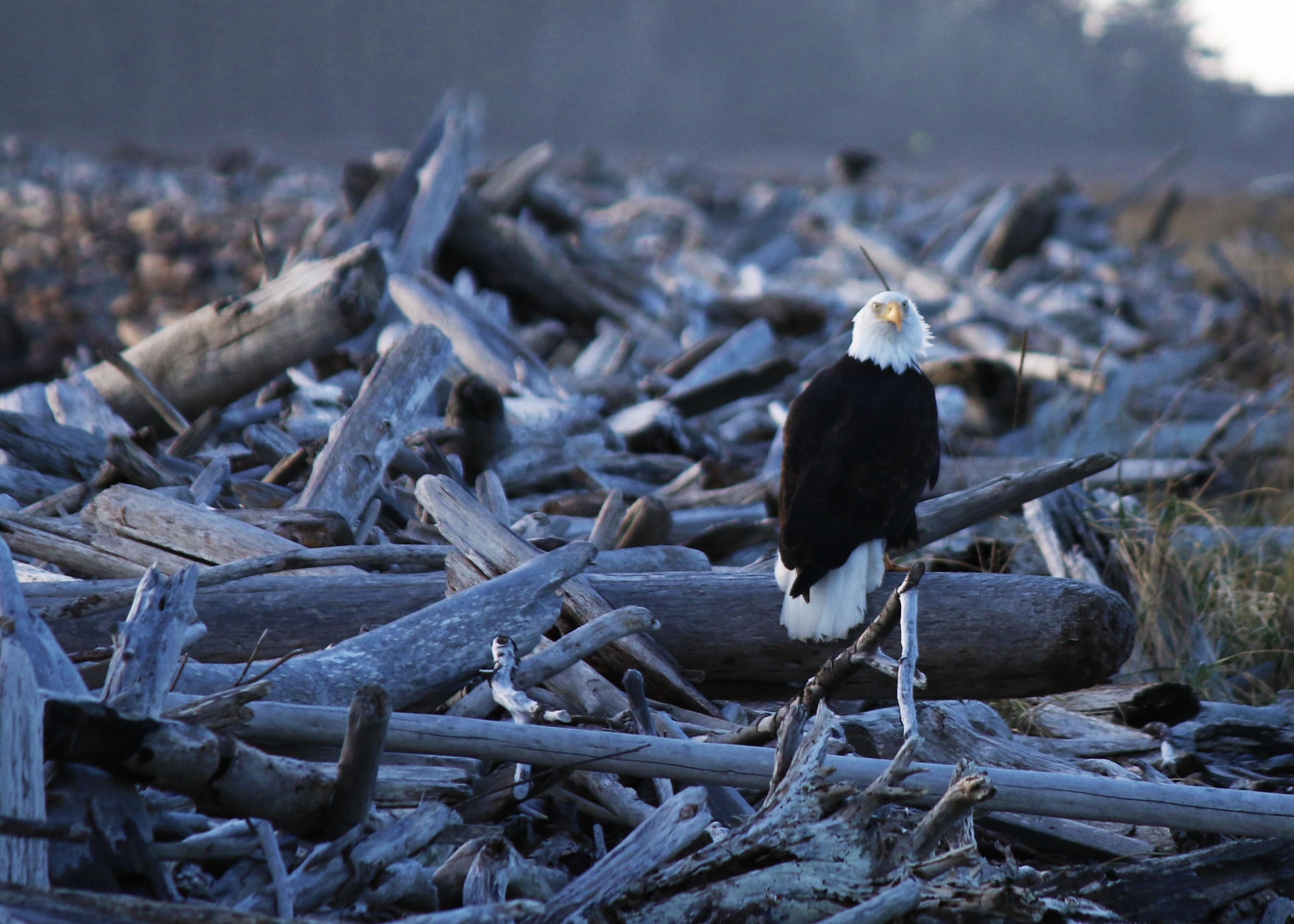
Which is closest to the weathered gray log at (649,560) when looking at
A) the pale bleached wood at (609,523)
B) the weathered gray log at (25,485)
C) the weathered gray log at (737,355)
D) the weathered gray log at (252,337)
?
the pale bleached wood at (609,523)

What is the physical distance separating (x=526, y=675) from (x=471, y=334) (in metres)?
→ 4.01

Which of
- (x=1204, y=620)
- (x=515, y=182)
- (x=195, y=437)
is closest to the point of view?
(x=1204, y=620)

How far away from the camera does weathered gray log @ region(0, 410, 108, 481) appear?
4.32m

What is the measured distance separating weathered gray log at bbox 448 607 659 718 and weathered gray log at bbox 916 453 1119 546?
57.0 inches

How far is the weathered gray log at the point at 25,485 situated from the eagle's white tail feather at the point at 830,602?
2632 mm

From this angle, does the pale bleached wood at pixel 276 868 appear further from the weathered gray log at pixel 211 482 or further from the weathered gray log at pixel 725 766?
the weathered gray log at pixel 211 482

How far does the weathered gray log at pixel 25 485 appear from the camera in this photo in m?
4.07

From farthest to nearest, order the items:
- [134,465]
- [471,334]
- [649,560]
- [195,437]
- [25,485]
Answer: [471,334] < [195,437] < [25,485] < [134,465] < [649,560]

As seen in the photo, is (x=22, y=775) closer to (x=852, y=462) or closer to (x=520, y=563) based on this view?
(x=520, y=563)

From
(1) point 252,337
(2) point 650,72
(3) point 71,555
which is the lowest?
(3) point 71,555

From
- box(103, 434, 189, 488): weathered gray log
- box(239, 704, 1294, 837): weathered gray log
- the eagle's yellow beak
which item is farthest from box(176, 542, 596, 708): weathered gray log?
the eagle's yellow beak

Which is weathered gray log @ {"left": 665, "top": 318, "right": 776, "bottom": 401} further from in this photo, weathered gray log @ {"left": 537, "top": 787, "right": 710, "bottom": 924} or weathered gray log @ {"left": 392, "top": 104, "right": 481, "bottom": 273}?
weathered gray log @ {"left": 537, "top": 787, "right": 710, "bottom": 924}

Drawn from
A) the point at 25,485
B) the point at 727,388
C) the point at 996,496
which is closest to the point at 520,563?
the point at 996,496

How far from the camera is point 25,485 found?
4117mm
